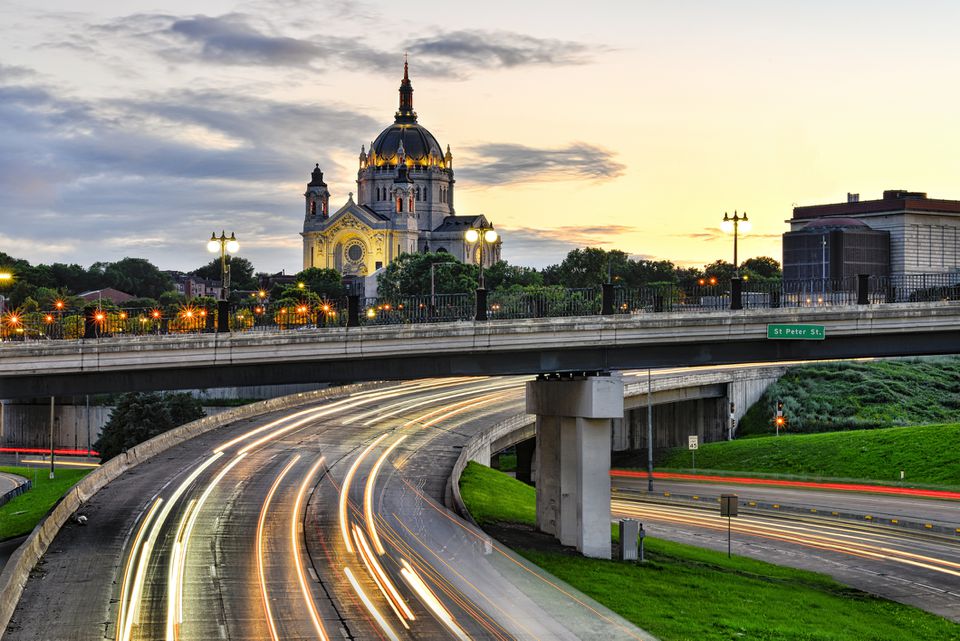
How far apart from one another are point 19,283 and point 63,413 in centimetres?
8385

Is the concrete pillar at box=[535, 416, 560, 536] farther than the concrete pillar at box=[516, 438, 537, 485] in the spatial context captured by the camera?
No

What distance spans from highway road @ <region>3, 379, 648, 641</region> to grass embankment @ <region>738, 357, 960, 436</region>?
37294 mm

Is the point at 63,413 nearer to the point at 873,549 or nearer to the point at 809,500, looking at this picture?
the point at 809,500

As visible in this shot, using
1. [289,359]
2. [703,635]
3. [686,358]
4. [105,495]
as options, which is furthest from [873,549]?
[105,495]

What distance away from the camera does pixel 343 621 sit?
30.0m

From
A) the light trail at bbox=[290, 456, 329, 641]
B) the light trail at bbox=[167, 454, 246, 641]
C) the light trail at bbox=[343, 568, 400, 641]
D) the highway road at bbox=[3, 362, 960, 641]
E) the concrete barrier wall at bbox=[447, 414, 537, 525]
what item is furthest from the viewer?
the concrete barrier wall at bbox=[447, 414, 537, 525]

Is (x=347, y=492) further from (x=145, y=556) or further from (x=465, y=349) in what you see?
(x=145, y=556)

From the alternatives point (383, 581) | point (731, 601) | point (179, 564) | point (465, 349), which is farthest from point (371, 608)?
point (465, 349)

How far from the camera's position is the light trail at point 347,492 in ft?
138

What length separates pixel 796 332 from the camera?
43.1 metres

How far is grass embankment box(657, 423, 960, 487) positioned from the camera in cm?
6588

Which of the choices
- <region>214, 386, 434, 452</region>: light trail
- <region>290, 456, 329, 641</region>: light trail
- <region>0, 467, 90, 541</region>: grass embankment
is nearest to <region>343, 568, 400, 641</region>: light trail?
<region>290, 456, 329, 641</region>: light trail

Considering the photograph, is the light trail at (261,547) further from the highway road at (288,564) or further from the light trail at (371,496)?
the light trail at (371,496)

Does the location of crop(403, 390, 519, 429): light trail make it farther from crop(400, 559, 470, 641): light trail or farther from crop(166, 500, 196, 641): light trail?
crop(400, 559, 470, 641): light trail
